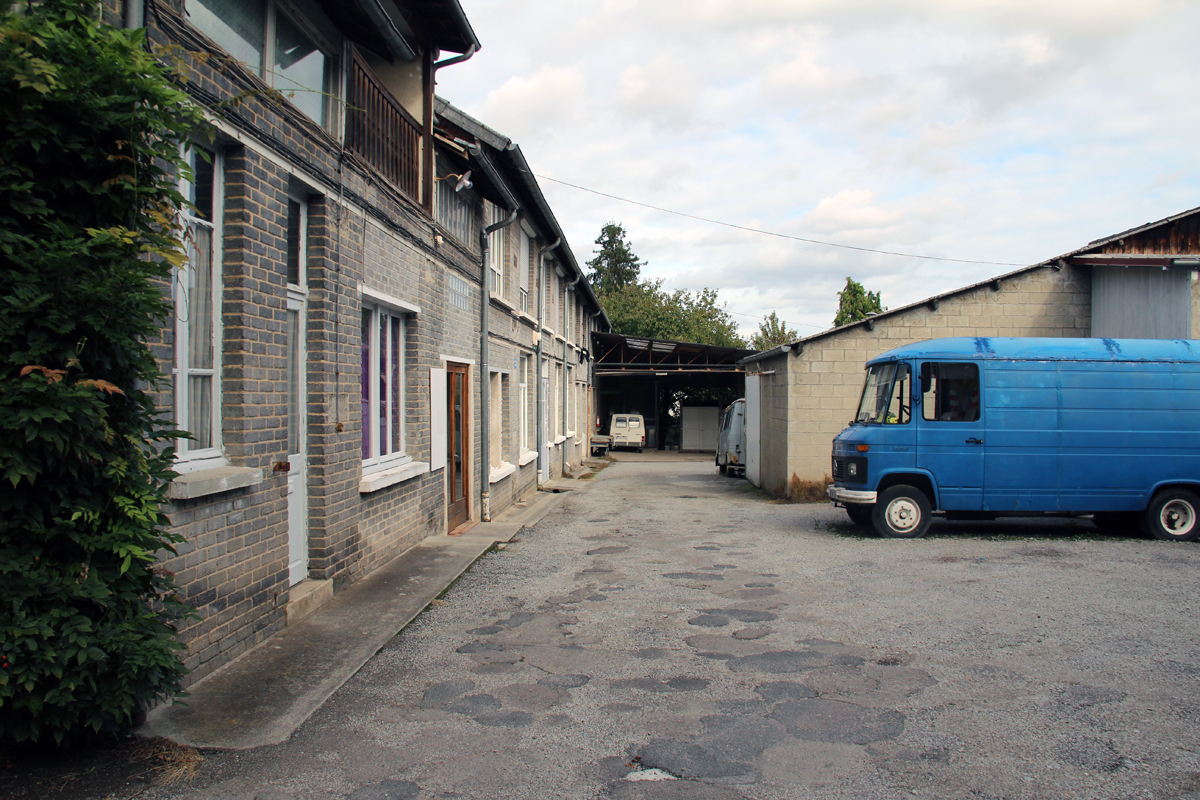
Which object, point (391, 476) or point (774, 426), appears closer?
point (391, 476)

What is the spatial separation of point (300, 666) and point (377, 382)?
142 inches

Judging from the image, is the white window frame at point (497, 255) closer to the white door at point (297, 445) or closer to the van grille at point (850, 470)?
the van grille at point (850, 470)

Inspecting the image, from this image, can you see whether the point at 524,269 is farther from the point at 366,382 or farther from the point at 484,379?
the point at 366,382

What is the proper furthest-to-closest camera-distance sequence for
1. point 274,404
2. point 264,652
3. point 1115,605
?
point 1115,605, point 274,404, point 264,652

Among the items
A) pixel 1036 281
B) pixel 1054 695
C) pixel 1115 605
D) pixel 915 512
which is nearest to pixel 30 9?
pixel 1054 695

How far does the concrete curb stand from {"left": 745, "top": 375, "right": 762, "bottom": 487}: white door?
1159cm

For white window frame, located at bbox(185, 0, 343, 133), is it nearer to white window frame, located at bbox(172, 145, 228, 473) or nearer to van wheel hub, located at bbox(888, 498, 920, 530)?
white window frame, located at bbox(172, 145, 228, 473)

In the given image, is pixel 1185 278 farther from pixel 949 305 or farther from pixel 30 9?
pixel 30 9

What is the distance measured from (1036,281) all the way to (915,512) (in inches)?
272

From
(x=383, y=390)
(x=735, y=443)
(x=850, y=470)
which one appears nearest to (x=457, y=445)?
(x=383, y=390)

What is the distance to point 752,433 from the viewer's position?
63.2ft

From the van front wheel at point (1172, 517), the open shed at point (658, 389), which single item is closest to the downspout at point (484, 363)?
the van front wheel at point (1172, 517)

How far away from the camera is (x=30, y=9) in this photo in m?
3.06

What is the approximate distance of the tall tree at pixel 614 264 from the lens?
7088 cm
